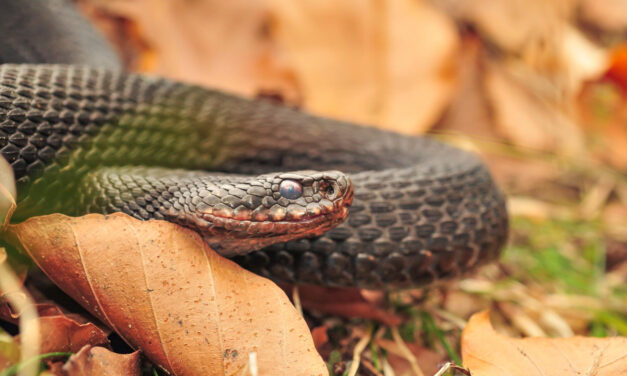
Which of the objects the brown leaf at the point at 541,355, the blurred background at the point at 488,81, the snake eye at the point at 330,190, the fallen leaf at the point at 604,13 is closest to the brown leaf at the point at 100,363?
the snake eye at the point at 330,190

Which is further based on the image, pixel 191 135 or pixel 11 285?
pixel 191 135

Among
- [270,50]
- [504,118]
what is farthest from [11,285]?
[504,118]

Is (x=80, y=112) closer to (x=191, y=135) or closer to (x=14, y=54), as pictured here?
(x=191, y=135)

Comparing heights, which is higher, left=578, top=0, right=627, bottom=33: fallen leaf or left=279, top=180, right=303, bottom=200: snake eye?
left=578, top=0, right=627, bottom=33: fallen leaf

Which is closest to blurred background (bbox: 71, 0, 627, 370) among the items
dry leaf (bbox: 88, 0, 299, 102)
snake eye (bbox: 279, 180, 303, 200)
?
dry leaf (bbox: 88, 0, 299, 102)

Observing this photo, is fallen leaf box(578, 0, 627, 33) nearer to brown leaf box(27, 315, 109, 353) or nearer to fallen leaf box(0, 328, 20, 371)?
brown leaf box(27, 315, 109, 353)

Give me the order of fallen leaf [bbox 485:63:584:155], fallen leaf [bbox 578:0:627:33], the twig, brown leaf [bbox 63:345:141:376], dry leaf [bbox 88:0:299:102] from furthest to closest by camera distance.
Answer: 1. fallen leaf [bbox 578:0:627:33]
2. fallen leaf [bbox 485:63:584:155]
3. dry leaf [bbox 88:0:299:102]
4. the twig
5. brown leaf [bbox 63:345:141:376]
